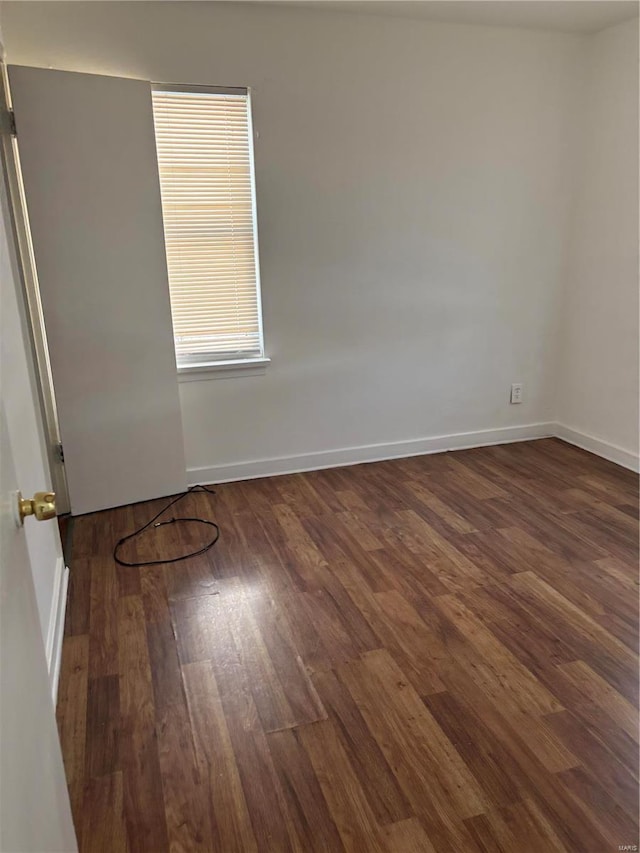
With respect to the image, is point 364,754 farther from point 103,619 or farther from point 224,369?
point 224,369

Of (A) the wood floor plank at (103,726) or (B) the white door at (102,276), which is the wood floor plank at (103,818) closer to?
(A) the wood floor plank at (103,726)

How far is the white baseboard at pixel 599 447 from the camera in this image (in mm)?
3549

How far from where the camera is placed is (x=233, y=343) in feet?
10.8

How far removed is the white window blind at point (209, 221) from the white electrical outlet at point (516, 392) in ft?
5.72

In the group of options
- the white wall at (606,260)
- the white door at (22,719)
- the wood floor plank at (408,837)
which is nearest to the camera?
the white door at (22,719)

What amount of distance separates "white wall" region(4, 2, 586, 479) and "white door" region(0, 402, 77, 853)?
2.28 meters

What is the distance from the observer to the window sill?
3.22 m

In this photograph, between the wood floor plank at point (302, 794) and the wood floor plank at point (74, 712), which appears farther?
the wood floor plank at point (74, 712)

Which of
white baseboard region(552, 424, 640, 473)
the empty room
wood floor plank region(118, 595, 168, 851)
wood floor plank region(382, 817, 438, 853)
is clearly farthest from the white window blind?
wood floor plank region(382, 817, 438, 853)

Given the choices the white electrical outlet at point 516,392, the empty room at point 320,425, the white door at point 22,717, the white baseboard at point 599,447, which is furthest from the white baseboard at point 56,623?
the white baseboard at point 599,447

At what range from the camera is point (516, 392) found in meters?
3.98

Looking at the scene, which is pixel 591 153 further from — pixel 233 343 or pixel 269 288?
pixel 233 343

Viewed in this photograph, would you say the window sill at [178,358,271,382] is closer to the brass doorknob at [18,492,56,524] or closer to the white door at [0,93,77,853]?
the white door at [0,93,77,853]

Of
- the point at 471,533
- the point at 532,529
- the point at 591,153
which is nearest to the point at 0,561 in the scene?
the point at 471,533
